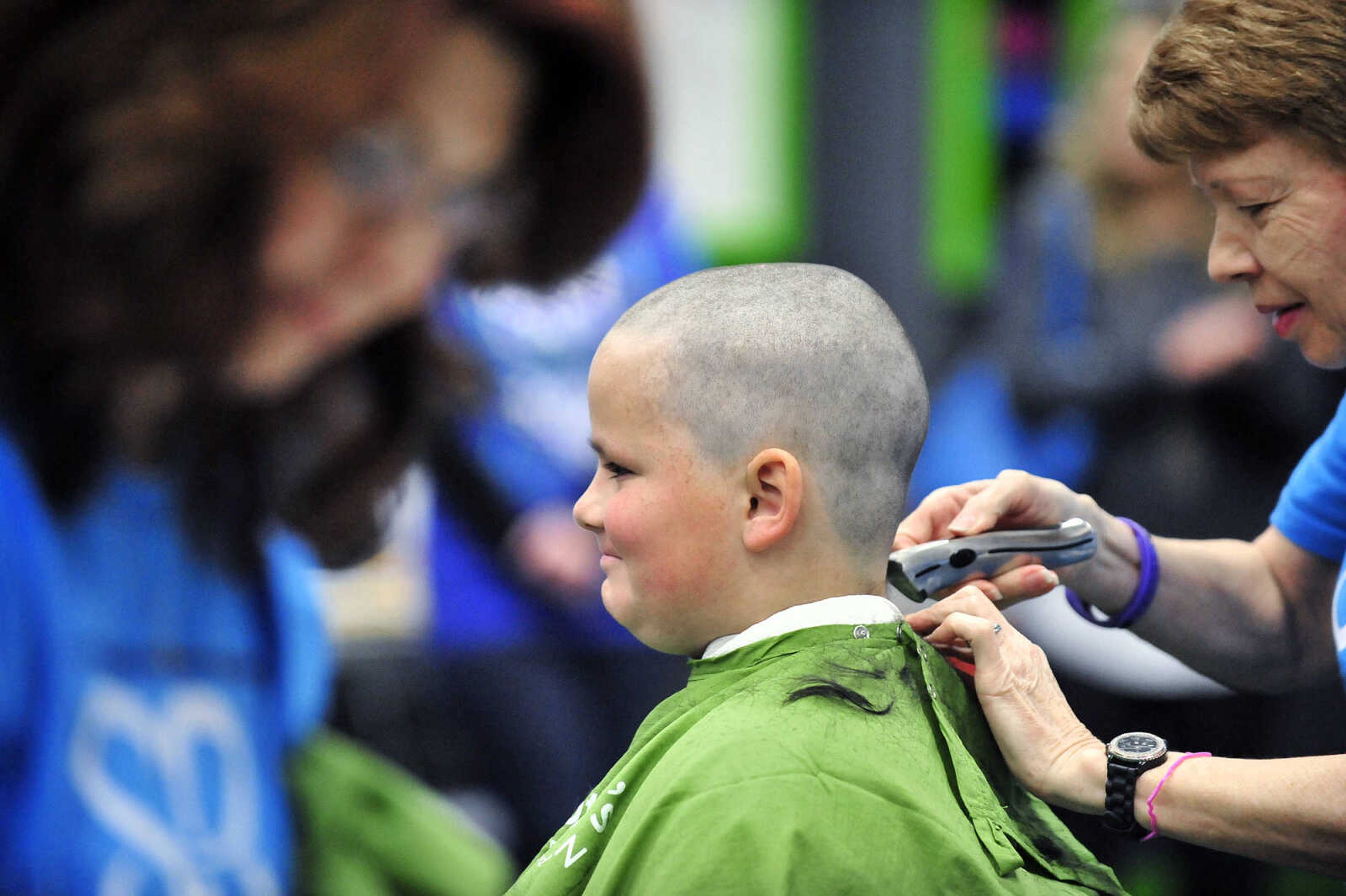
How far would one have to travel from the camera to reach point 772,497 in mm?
1307

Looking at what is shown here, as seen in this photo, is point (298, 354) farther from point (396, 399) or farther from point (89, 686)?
point (89, 686)

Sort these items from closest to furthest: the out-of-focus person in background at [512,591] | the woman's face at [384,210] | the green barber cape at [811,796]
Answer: the green barber cape at [811,796] → the woman's face at [384,210] → the out-of-focus person in background at [512,591]

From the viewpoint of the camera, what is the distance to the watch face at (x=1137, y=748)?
1.33 meters

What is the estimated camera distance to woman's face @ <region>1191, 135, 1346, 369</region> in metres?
1.37

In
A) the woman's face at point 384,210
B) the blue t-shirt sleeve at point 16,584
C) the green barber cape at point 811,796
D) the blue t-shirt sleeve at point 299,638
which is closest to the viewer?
the green barber cape at point 811,796

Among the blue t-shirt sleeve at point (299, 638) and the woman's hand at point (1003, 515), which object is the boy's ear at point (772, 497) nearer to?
the woman's hand at point (1003, 515)

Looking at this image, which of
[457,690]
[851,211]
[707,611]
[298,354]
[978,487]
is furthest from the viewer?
[851,211]

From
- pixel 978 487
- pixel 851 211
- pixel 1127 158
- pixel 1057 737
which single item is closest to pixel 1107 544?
pixel 978 487

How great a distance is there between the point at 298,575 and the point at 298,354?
0.41 metres

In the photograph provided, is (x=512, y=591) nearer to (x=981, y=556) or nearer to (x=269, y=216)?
(x=269, y=216)

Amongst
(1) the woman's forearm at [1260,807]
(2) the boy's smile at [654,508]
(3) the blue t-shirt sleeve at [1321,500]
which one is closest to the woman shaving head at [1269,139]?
(3) the blue t-shirt sleeve at [1321,500]

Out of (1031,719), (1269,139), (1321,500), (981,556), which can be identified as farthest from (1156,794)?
(1269,139)

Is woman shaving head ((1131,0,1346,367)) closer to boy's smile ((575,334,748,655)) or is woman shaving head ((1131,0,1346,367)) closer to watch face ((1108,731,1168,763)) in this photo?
watch face ((1108,731,1168,763))

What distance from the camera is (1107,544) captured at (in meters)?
1.64
